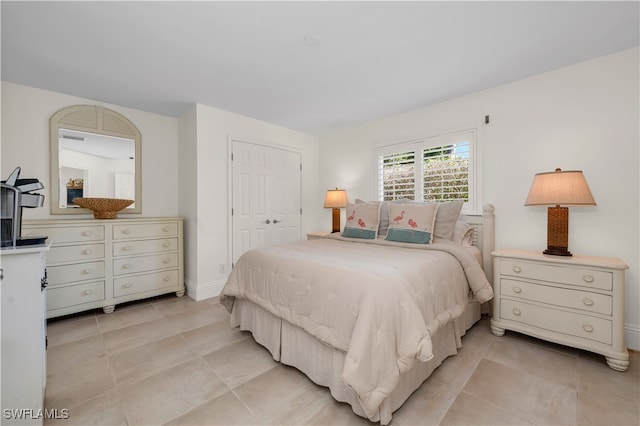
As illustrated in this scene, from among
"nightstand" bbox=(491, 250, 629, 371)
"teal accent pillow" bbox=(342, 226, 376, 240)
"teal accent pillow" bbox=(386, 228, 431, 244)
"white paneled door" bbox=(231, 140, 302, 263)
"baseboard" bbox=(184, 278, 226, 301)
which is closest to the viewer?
"nightstand" bbox=(491, 250, 629, 371)

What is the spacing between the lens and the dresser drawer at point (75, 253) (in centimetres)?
256

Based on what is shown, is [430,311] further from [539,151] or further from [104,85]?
[104,85]

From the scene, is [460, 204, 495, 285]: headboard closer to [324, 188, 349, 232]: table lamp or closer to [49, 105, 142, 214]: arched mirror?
[324, 188, 349, 232]: table lamp

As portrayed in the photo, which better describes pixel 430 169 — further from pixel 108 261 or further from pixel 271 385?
pixel 108 261

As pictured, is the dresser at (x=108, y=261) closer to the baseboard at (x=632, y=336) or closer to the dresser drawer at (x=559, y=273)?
the dresser drawer at (x=559, y=273)

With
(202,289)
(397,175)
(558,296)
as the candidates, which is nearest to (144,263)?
(202,289)

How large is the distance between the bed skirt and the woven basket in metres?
1.94

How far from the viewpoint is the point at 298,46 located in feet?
6.79

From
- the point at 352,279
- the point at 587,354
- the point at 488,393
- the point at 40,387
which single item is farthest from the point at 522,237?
the point at 40,387

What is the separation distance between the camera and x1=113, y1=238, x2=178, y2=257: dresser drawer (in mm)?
2938

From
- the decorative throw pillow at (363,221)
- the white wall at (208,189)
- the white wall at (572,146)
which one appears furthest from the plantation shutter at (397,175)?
the white wall at (208,189)

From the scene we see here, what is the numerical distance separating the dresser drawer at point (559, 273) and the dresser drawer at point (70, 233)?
3945 millimetres

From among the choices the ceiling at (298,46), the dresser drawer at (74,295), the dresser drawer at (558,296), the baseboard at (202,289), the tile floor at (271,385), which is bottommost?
the tile floor at (271,385)

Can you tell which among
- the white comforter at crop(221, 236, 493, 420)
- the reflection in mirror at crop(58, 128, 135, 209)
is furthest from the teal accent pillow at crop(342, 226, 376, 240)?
the reflection in mirror at crop(58, 128, 135, 209)
